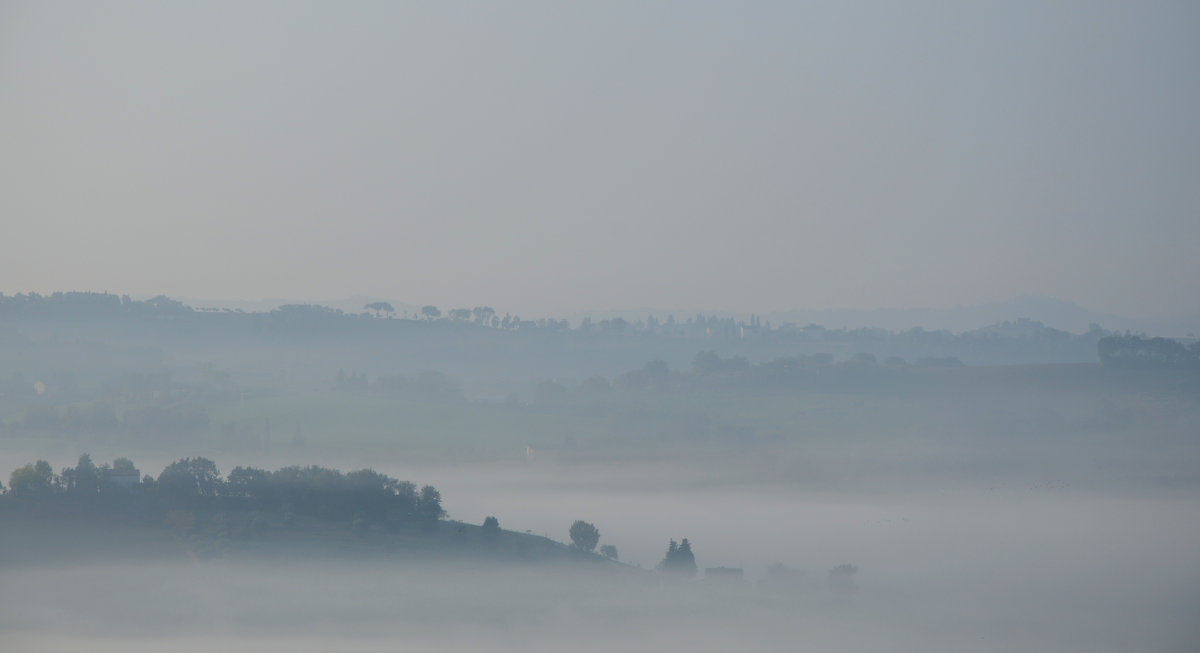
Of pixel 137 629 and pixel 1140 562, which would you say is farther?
pixel 1140 562

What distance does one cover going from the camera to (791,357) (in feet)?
333

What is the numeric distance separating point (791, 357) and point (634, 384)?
645 inches

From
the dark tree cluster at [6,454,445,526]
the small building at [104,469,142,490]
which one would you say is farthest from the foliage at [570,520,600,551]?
the small building at [104,469,142,490]

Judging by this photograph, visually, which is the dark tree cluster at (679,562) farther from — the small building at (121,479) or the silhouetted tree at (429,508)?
the small building at (121,479)

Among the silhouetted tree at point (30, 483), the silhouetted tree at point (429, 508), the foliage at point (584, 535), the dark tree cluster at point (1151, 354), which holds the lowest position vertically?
the foliage at point (584, 535)

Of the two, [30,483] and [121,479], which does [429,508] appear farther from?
[30,483]

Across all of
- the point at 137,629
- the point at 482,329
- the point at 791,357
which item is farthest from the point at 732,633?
the point at 482,329

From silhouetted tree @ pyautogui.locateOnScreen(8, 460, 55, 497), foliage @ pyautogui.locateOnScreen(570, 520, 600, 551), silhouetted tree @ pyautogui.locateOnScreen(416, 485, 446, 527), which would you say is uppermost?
silhouetted tree @ pyautogui.locateOnScreen(8, 460, 55, 497)

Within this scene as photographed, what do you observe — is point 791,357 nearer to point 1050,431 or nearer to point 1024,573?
point 1050,431

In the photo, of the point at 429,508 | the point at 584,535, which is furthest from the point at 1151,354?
the point at 429,508

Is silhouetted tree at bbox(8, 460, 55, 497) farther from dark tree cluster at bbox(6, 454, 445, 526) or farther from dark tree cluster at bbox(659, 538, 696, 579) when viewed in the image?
dark tree cluster at bbox(659, 538, 696, 579)

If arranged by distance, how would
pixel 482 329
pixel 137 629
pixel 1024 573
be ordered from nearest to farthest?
pixel 137 629 → pixel 1024 573 → pixel 482 329

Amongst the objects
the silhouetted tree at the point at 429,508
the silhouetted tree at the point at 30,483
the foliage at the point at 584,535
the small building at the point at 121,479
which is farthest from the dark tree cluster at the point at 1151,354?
the silhouetted tree at the point at 30,483

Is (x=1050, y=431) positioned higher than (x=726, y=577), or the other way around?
(x=1050, y=431)
